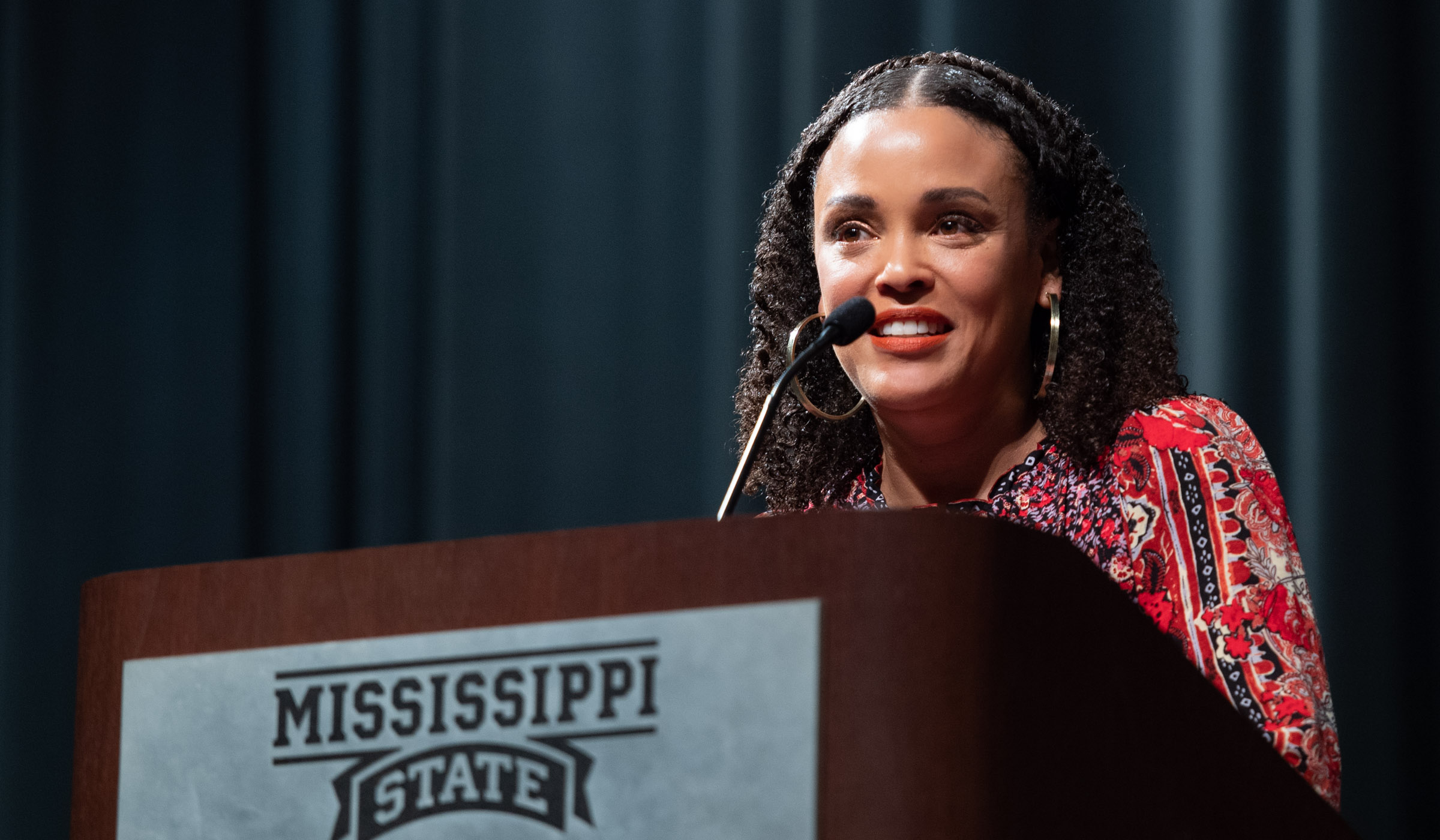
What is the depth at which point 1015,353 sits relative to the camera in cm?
153

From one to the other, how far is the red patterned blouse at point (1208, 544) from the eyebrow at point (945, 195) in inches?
9.6

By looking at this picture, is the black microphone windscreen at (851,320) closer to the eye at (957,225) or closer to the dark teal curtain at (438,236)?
the eye at (957,225)

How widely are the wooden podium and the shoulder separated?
534 millimetres

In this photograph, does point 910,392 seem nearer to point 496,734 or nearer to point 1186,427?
point 1186,427

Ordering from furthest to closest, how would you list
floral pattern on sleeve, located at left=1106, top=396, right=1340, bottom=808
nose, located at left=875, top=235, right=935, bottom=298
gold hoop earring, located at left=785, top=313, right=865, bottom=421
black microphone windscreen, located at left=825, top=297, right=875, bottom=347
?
gold hoop earring, located at left=785, top=313, right=865, bottom=421
nose, located at left=875, top=235, right=935, bottom=298
black microphone windscreen, located at left=825, top=297, right=875, bottom=347
floral pattern on sleeve, located at left=1106, top=396, right=1340, bottom=808

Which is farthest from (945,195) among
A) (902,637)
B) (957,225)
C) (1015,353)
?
(902,637)

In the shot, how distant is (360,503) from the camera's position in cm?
250

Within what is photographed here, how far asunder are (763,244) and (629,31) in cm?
78

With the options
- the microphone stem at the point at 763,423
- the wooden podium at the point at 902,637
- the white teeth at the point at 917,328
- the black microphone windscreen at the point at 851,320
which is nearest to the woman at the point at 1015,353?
the white teeth at the point at 917,328

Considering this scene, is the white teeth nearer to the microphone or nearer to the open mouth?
the open mouth

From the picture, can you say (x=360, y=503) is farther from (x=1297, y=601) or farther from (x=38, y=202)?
(x=1297, y=601)

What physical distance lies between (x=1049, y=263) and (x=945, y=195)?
178 millimetres

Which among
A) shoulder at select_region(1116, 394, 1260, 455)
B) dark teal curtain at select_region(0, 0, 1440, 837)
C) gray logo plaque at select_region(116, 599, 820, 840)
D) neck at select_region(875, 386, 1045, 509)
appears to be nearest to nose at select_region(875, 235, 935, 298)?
neck at select_region(875, 386, 1045, 509)

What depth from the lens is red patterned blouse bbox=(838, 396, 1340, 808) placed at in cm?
114
